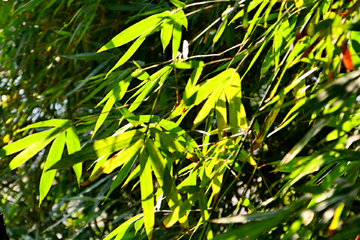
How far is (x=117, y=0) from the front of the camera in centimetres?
127

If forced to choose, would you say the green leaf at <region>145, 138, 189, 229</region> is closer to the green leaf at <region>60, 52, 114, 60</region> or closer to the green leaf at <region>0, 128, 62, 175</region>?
the green leaf at <region>0, 128, 62, 175</region>

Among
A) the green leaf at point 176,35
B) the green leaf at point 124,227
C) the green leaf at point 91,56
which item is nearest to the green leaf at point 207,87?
the green leaf at point 176,35

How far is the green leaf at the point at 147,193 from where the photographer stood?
1.68 ft

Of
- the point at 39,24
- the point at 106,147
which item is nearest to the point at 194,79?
the point at 106,147

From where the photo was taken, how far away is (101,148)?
0.51 meters

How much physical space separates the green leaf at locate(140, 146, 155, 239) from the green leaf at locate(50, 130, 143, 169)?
2 centimetres

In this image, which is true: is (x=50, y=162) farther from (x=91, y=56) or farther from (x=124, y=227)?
(x=91, y=56)

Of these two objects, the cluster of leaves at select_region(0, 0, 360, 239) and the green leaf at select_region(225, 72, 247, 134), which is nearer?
the cluster of leaves at select_region(0, 0, 360, 239)

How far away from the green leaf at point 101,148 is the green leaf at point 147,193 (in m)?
0.02

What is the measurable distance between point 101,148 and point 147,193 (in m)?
0.09

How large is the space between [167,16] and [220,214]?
88cm

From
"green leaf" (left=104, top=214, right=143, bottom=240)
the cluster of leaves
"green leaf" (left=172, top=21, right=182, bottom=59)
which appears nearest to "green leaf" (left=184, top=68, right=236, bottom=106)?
the cluster of leaves

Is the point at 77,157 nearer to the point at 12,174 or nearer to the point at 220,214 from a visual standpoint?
the point at 220,214

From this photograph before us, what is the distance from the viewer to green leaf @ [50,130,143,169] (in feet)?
1.62
